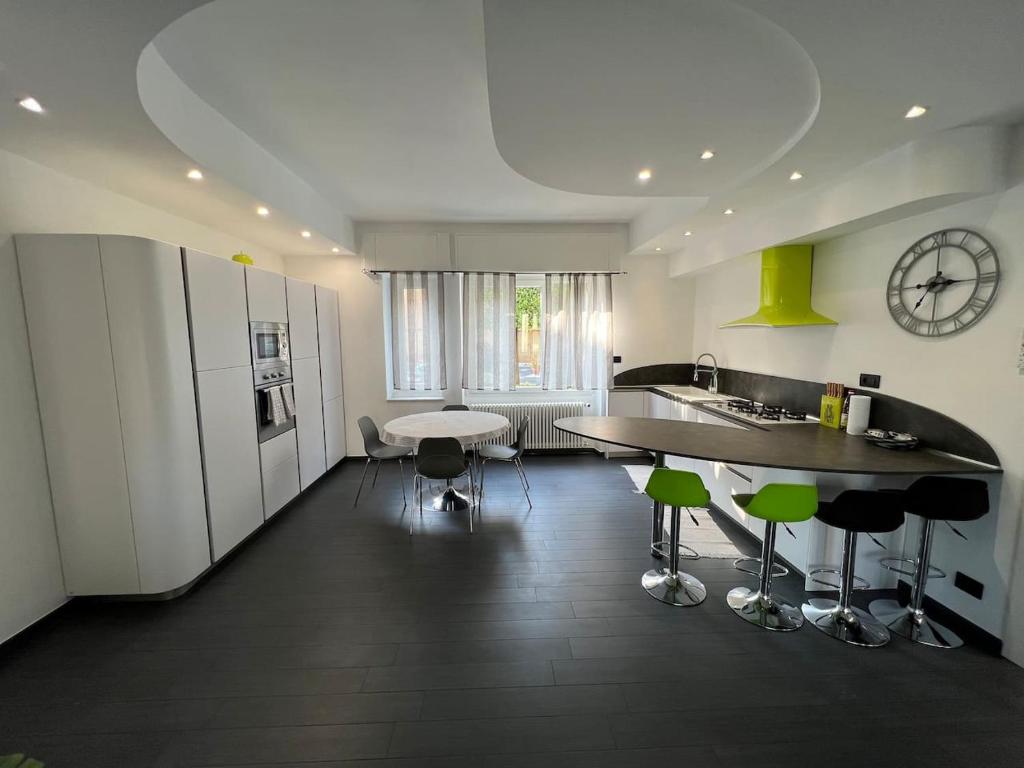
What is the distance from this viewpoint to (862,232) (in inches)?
110

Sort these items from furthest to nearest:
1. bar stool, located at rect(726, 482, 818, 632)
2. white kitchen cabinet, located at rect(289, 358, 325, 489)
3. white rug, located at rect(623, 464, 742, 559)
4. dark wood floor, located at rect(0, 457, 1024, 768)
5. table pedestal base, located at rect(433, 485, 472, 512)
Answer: white kitchen cabinet, located at rect(289, 358, 325, 489) → table pedestal base, located at rect(433, 485, 472, 512) → white rug, located at rect(623, 464, 742, 559) → bar stool, located at rect(726, 482, 818, 632) → dark wood floor, located at rect(0, 457, 1024, 768)

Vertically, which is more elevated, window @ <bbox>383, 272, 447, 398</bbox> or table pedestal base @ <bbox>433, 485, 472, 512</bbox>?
window @ <bbox>383, 272, 447, 398</bbox>

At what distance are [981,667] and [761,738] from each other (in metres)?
1.28

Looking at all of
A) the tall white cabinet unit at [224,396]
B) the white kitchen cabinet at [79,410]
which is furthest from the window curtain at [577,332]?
the white kitchen cabinet at [79,410]

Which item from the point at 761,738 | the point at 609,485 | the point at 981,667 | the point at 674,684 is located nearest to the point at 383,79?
the point at 674,684

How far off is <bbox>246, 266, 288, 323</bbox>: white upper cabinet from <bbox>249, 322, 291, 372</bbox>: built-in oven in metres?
0.05

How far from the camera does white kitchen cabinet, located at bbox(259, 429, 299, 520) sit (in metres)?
3.31

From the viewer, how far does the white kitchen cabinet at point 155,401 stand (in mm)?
2242

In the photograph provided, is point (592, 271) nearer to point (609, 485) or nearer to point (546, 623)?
point (609, 485)

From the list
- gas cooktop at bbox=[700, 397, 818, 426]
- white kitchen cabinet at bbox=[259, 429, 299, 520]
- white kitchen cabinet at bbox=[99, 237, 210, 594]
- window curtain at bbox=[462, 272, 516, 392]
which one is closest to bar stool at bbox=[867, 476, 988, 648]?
gas cooktop at bbox=[700, 397, 818, 426]

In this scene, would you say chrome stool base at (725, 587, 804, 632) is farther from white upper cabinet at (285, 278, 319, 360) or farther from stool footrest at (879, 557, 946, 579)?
white upper cabinet at (285, 278, 319, 360)

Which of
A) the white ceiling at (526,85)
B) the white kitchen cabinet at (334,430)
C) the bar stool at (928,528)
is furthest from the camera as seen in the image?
the white kitchen cabinet at (334,430)

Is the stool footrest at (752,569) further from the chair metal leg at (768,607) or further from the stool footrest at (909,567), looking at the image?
the stool footrest at (909,567)

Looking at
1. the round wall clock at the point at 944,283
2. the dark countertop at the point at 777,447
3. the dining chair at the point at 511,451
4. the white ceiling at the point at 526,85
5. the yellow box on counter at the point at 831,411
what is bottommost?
the dining chair at the point at 511,451
